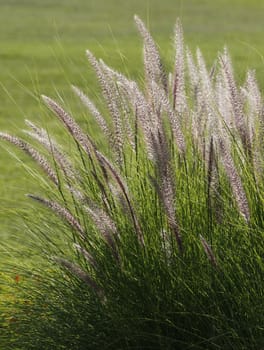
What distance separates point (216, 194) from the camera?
3.44m

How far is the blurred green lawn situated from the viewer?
14.2m

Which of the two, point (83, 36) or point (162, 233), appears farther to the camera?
point (83, 36)

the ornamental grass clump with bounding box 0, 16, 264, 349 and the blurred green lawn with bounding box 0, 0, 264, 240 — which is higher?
the blurred green lawn with bounding box 0, 0, 264, 240

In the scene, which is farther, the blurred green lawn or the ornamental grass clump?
the blurred green lawn

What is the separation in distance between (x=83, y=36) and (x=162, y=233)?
56.3 feet

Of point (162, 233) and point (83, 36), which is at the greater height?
point (83, 36)

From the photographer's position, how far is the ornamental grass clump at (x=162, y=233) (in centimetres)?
322

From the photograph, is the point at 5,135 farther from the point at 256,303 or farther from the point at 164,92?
the point at 256,303

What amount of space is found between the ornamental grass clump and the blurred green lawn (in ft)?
19.8

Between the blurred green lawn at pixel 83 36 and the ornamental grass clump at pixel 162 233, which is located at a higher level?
the blurred green lawn at pixel 83 36

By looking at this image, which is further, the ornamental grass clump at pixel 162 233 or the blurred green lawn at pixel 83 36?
the blurred green lawn at pixel 83 36

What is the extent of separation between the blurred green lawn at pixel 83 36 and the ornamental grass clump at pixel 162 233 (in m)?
6.02

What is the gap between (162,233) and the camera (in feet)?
10.9

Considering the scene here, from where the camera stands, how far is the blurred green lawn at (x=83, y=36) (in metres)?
14.2
